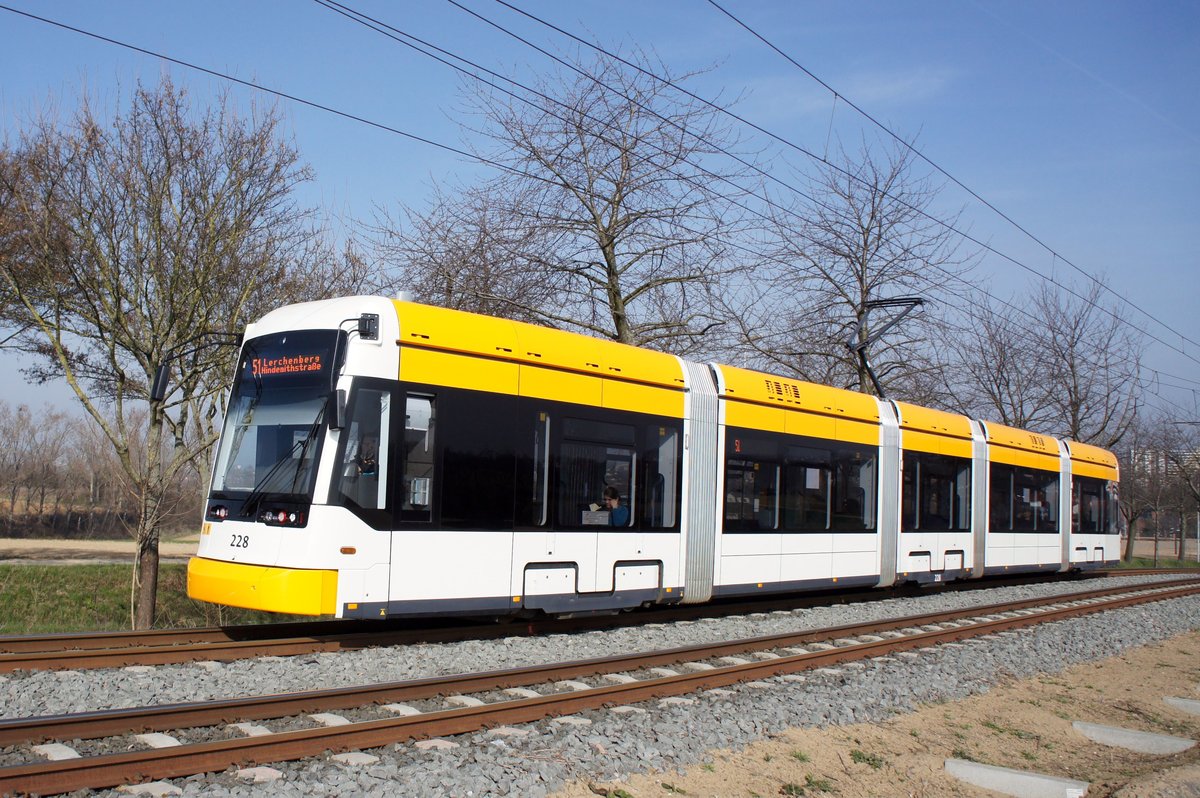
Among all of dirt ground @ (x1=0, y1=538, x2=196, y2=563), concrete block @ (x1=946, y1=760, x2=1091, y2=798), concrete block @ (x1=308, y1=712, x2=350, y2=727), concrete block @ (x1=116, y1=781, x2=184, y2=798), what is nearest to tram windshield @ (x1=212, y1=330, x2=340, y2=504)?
concrete block @ (x1=308, y1=712, x2=350, y2=727)

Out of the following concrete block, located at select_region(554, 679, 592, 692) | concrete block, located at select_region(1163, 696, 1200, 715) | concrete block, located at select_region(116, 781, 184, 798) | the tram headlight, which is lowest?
concrete block, located at select_region(1163, 696, 1200, 715)

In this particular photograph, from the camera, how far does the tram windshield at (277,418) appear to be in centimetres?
910

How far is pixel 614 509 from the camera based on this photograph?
11.4m

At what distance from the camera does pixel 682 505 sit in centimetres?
1226

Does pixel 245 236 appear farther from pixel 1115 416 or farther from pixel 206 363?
pixel 1115 416

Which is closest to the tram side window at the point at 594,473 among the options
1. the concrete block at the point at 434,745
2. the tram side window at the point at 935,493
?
the concrete block at the point at 434,745

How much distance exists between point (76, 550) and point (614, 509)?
94.4 ft

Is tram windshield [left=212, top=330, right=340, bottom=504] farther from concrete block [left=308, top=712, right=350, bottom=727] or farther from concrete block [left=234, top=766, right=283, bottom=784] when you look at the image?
concrete block [left=234, top=766, right=283, bottom=784]

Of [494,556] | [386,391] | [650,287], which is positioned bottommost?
[494,556]

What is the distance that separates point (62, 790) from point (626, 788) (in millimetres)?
3064

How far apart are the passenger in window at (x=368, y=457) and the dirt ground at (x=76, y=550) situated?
22914mm

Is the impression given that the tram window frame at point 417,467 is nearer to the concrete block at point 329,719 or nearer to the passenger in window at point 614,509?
the passenger in window at point 614,509

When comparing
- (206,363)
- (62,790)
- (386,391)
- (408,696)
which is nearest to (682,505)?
(386,391)

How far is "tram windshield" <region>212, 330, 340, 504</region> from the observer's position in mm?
9102
